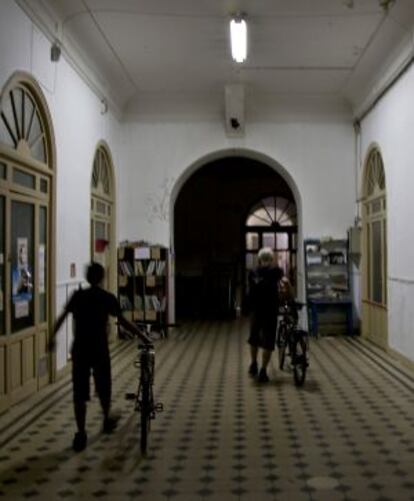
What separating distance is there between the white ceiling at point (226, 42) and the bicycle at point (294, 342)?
11.4 feet

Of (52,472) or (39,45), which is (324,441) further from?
A: (39,45)

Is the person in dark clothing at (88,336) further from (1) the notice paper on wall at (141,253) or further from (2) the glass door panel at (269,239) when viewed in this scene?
(2) the glass door panel at (269,239)

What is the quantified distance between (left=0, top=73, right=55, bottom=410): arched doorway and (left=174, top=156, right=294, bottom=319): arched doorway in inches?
382

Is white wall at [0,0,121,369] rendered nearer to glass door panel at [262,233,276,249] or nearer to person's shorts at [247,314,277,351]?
person's shorts at [247,314,277,351]

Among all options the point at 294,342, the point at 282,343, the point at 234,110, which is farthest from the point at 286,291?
the point at 234,110

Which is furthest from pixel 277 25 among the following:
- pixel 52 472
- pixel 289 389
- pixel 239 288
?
pixel 239 288

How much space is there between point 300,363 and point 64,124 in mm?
4002

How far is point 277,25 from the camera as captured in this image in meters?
8.27

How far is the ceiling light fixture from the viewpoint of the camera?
7708 millimetres

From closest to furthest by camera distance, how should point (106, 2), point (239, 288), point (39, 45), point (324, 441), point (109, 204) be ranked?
point (324, 441) → point (39, 45) → point (106, 2) → point (109, 204) → point (239, 288)

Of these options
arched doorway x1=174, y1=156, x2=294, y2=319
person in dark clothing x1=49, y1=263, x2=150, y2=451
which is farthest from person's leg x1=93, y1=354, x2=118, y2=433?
arched doorway x1=174, y1=156, x2=294, y2=319

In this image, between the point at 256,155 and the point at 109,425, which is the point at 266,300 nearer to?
the point at 109,425

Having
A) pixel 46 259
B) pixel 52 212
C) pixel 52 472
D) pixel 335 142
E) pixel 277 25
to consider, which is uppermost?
pixel 277 25

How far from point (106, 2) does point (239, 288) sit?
34.2ft
